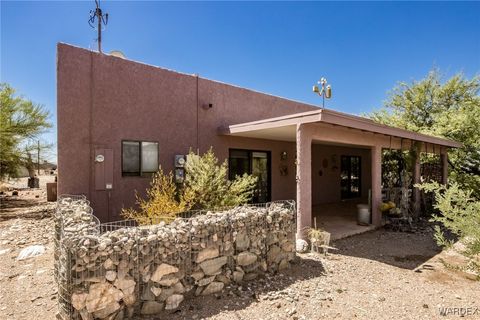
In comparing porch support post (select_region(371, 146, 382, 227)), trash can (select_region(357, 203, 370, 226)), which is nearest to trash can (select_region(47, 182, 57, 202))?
trash can (select_region(357, 203, 370, 226))

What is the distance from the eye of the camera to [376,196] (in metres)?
8.79

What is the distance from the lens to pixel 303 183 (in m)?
6.51

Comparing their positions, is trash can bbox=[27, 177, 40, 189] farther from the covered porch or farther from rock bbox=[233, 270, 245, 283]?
rock bbox=[233, 270, 245, 283]

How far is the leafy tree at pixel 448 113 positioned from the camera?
13.5 meters

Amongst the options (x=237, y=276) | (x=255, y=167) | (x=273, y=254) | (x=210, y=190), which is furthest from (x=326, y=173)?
(x=237, y=276)

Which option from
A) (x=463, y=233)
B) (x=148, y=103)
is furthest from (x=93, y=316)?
(x=148, y=103)

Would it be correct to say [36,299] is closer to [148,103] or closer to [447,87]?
[148,103]

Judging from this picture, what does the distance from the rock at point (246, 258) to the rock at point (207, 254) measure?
1.55 feet

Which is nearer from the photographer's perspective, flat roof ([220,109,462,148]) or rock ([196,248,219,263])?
rock ([196,248,219,263])

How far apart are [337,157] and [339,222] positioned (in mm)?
5939

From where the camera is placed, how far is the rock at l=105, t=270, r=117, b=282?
332 cm

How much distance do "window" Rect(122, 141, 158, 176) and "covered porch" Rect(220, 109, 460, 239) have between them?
2464 mm

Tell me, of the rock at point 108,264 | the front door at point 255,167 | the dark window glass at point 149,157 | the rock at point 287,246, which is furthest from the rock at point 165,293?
the front door at point 255,167

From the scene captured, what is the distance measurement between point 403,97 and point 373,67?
119 inches
